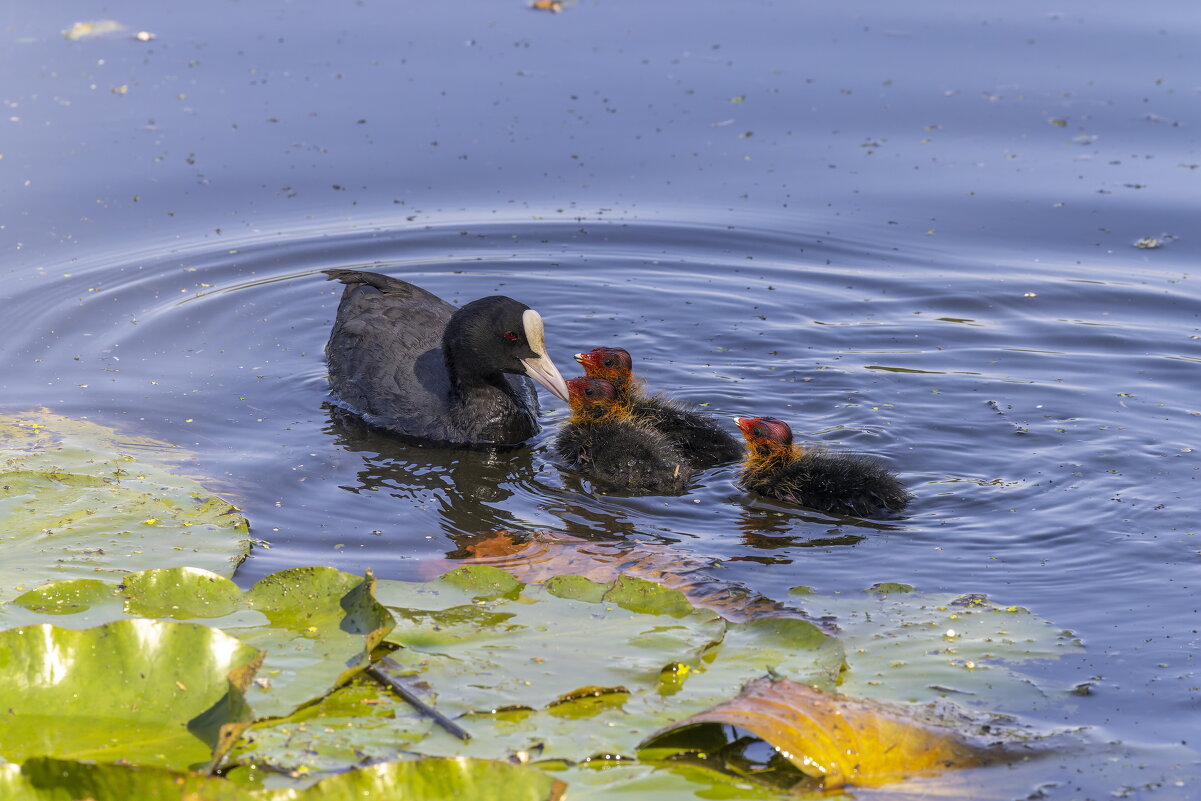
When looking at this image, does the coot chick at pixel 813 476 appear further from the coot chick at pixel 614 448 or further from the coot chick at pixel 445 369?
the coot chick at pixel 445 369

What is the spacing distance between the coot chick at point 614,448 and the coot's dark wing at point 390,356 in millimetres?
703

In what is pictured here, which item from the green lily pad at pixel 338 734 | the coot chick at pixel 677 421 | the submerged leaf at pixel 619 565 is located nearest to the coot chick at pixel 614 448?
the coot chick at pixel 677 421

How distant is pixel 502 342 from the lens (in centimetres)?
629

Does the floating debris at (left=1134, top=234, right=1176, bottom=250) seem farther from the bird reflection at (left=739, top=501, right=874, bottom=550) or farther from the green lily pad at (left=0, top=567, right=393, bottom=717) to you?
the green lily pad at (left=0, top=567, right=393, bottom=717)

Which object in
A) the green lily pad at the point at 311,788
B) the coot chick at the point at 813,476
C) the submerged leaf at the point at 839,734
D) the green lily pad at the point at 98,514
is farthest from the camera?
the coot chick at the point at 813,476

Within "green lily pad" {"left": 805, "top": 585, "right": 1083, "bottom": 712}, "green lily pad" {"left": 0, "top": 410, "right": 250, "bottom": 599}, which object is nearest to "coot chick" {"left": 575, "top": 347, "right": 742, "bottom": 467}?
"green lily pad" {"left": 805, "top": 585, "right": 1083, "bottom": 712}

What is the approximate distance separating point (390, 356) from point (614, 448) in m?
1.47

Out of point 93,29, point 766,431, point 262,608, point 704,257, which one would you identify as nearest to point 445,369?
point 766,431

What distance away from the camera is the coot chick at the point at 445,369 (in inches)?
248

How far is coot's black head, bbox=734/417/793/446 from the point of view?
5684 mm

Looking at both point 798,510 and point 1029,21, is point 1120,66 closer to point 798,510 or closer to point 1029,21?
point 1029,21

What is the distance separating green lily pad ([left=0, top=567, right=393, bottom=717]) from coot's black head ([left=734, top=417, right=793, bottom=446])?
2239mm

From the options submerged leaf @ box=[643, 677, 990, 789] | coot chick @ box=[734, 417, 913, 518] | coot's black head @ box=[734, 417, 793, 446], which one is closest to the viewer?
submerged leaf @ box=[643, 677, 990, 789]

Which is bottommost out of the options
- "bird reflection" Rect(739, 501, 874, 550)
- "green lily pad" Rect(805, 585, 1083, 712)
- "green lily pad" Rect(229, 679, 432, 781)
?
"green lily pad" Rect(805, 585, 1083, 712)
